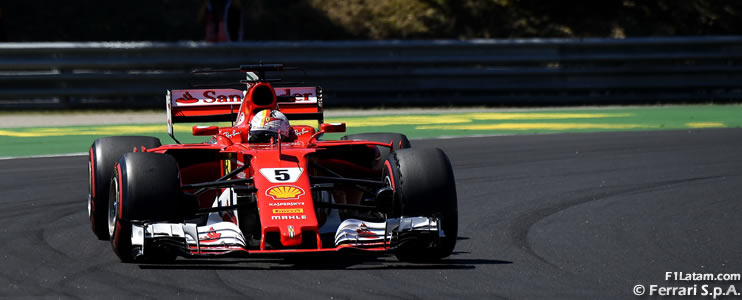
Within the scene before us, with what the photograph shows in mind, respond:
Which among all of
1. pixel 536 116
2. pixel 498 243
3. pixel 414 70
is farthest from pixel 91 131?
pixel 498 243

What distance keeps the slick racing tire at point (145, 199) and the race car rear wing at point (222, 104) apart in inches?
90.9

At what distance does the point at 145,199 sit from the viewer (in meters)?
7.11

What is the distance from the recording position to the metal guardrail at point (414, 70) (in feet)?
60.9

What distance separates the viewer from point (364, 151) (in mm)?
8578

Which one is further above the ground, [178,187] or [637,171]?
[178,187]

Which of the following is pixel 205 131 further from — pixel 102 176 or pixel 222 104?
pixel 222 104

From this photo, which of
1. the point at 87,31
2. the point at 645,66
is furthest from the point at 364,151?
the point at 87,31

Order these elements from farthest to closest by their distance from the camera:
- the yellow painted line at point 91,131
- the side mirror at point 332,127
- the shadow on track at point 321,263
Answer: the yellow painted line at point 91,131, the side mirror at point 332,127, the shadow on track at point 321,263

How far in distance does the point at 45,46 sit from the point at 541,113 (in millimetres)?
7470

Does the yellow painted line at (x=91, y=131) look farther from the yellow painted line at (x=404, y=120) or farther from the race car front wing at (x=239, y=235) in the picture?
the race car front wing at (x=239, y=235)

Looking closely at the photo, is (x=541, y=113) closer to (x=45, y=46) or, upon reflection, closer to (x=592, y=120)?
(x=592, y=120)

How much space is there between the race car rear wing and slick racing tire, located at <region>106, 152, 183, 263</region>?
2.31 m

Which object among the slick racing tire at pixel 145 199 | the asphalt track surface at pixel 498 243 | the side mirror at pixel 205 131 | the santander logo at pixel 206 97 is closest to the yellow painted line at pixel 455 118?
the asphalt track surface at pixel 498 243

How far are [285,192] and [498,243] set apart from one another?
1.55 metres
